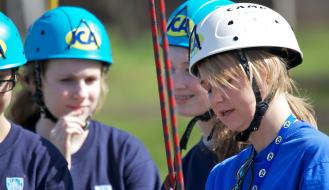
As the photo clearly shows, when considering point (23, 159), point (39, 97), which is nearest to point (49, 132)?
point (39, 97)

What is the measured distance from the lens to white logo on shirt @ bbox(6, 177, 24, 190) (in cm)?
655

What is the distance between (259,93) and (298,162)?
1.51 ft

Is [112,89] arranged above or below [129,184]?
below

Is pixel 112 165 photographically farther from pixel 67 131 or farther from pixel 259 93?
pixel 259 93

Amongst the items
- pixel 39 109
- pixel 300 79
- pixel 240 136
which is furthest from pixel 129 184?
pixel 300 79

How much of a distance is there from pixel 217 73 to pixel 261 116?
33 centimetres

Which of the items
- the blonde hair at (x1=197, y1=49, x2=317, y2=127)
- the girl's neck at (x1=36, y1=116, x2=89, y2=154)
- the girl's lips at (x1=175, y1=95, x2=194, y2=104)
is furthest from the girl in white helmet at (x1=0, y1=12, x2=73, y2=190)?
the blonde hair at (x1=197, y1=49, x2=317, y2=127)

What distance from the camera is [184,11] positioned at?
7523 millimetres

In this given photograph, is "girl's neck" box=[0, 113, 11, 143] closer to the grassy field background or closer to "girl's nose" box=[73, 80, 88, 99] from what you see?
"girl's nose" box=[73, 80, 88, 99]

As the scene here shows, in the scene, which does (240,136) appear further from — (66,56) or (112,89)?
(112,89)

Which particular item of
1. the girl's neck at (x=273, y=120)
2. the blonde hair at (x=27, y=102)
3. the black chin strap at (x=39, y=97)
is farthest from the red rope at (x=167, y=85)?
the blonde hair at (x=27, y=102)

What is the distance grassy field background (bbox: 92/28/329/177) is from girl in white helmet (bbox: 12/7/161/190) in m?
8.76

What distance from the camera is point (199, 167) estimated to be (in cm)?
734

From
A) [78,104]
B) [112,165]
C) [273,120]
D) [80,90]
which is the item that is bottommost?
[112,165]
